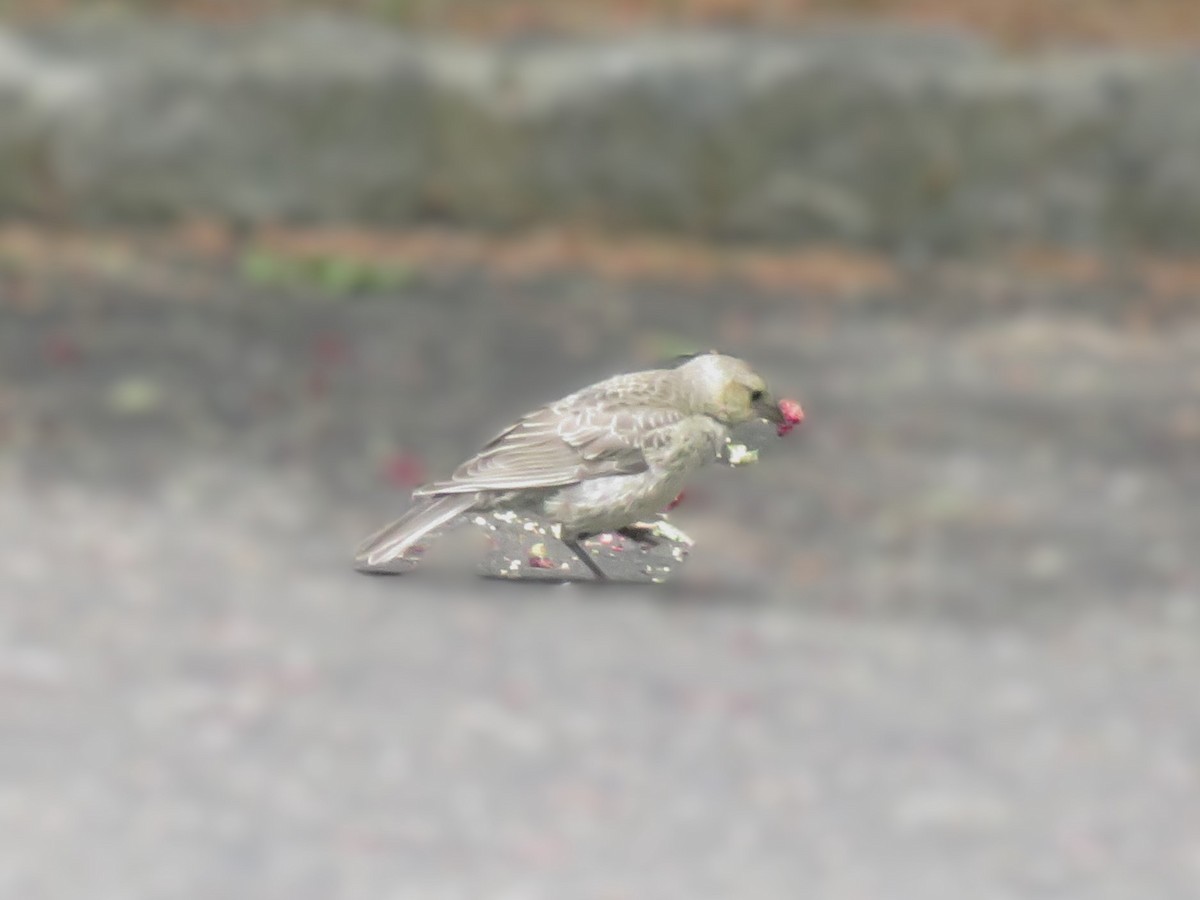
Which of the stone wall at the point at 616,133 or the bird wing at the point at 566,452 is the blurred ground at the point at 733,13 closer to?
the stone wall at the point at 616,133

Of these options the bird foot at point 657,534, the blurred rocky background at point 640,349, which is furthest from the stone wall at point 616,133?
the bird foot at point 657,534

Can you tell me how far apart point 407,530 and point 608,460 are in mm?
57

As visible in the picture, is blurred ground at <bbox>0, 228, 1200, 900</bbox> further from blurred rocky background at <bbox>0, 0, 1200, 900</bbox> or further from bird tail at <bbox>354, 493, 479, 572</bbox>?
bird tail at <bbox>354, 493, 479, 572</bbox>

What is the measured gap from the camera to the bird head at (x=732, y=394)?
485 millimetres

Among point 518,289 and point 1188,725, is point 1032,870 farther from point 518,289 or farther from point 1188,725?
point 518,289

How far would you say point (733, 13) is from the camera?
798cm

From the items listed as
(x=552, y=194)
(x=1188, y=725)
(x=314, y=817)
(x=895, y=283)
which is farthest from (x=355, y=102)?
(x=1188, y=725)

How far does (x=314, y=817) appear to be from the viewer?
18.2 ft

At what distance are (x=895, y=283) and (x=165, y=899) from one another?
13.5 feet

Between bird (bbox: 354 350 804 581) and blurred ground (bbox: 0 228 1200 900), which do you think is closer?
bird (bbox: 354 350 804 581)

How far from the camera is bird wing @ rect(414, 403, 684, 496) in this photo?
483 millimetres

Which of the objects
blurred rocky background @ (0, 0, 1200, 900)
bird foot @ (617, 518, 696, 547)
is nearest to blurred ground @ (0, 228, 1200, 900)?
blurred rocky background @ (0, 0, 1200, 900)

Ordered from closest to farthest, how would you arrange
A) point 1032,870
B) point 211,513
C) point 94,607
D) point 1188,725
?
point 1032,870, point 1188,725, point 94,607, point 211,513

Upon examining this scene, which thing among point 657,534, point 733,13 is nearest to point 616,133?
point 733,13
